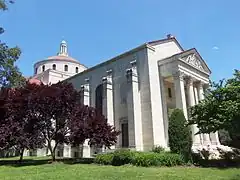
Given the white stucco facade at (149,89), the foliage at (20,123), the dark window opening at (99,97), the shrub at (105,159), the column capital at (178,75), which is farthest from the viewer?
the dark window opening at (99,97)

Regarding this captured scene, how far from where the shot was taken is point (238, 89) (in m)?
17.4

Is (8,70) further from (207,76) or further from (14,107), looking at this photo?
(207,76)

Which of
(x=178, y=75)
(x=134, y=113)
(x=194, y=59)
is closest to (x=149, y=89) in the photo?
(x=134, y=113)

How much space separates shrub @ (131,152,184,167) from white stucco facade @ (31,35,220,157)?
9.32 m

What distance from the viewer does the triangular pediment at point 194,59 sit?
31203mm

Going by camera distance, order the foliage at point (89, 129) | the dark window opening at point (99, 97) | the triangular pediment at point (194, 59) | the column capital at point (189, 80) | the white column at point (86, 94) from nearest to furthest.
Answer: the foliage at point (89, 129)
the triangular pediment at point (194, 59)
the column capital at point (189, 80)
the dark window opening at point (99, 97)
the white column at point (86, 94)

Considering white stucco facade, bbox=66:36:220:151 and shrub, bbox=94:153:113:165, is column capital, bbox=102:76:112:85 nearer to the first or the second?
white stucco facade, bbox=66:36:220:151

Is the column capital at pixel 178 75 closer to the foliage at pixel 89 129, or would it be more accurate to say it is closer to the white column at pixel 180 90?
the white column at pixel 180 90

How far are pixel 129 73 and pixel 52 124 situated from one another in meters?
11.4

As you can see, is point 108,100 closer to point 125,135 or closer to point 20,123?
point 125,135

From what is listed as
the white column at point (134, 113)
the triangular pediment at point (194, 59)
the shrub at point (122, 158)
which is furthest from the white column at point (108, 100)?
the shrub at point (122, 158)

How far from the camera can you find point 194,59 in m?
33.7

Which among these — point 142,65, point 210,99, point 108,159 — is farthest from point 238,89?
point 142,65

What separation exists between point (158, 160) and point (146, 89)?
1352cm
